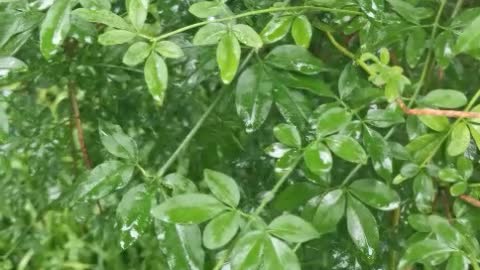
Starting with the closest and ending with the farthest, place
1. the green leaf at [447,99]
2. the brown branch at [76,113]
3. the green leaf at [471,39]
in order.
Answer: the green leaf at [471,39], the green leaf at [447,99], the brown branch at [76,113]

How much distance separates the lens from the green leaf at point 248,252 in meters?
0.59

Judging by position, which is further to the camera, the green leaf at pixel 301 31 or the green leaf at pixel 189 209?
the green leaf at pixel 301 31

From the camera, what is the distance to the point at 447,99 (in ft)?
2.24

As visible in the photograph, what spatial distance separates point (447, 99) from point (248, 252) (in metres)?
0.26

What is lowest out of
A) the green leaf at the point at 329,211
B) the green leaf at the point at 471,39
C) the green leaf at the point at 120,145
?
the green leaf at the point at 329,211

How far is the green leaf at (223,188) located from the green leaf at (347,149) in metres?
0.10

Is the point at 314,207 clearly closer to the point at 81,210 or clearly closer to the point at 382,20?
the point at 382,20

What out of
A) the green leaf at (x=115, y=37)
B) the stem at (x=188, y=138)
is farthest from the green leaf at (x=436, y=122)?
the green leaf at (x=115, y=37)

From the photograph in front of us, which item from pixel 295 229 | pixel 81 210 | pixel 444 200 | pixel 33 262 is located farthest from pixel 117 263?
pixel 295 229

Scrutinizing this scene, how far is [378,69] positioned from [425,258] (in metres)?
0.19

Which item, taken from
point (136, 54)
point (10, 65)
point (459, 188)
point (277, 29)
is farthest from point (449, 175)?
point (10, 65)

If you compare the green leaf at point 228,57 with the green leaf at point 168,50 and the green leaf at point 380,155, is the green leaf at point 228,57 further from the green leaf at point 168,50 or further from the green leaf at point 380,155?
the green leaf at point 380,155

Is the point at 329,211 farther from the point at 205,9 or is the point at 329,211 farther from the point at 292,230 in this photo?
the point at 205,9

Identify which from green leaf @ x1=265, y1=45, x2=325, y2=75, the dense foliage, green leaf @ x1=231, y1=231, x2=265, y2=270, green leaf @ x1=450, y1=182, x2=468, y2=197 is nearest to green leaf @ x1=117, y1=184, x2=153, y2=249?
the dense foliage
